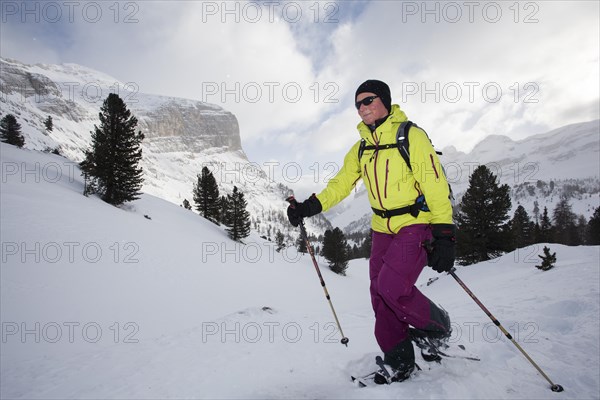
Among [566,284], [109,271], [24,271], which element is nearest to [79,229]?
[109,271]

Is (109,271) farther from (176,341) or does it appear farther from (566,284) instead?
(566,284)

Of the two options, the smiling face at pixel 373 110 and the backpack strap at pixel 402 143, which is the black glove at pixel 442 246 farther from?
the smiling face at pixel 373 110

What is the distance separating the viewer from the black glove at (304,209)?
154 inches

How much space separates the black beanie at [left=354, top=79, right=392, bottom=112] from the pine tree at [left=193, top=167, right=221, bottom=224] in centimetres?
4193

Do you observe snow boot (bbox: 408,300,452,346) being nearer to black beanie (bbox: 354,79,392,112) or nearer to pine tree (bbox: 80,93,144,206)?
black beanie (bbox: 354,79,392,112)

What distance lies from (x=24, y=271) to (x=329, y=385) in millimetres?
10383

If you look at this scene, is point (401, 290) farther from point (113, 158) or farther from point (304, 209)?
point (113, 158)

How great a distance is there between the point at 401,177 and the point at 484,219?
83.0ft

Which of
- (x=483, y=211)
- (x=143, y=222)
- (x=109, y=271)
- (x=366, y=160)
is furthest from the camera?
(x=483, y=211)

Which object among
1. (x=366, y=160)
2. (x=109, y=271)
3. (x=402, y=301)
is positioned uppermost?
(x=366, y=160)

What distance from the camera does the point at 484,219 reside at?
23.8 metres

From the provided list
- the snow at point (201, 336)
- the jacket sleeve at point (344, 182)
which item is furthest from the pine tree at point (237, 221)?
the jacket sleeve at point (344, 182)

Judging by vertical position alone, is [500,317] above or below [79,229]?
below

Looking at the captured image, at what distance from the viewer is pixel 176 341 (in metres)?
4.55
